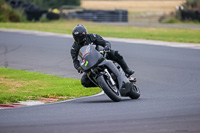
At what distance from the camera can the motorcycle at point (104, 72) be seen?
9.49m

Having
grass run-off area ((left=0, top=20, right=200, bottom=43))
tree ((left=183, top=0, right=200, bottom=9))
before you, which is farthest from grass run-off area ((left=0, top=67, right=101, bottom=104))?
tree ((left=183, top=0, right=200, bottom=9))

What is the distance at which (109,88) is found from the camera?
372 inches

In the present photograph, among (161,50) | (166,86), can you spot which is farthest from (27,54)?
(166,86)

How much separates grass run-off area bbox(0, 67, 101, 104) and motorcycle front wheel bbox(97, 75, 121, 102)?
167 cm

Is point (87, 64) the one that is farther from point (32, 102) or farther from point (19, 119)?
point (19, 119)

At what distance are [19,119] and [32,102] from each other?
8.62 feet

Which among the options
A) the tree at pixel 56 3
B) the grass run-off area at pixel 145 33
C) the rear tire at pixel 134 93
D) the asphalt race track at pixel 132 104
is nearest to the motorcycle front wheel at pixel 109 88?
the asphalt race track at pixel 132 104

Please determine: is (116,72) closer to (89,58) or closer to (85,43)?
(89,58)

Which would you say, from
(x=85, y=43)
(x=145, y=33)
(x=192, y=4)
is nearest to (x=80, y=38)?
(x=85, y=43)

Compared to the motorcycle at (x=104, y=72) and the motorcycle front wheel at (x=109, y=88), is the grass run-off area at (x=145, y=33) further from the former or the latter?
the motorcycle front wheel at (x=109, y=88)

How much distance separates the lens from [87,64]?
9508mm

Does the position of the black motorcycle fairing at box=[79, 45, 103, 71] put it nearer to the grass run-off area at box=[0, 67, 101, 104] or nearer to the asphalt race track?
the asphalt race track

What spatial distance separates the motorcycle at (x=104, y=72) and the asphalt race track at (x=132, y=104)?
0.26 metres

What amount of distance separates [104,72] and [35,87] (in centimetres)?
360
